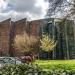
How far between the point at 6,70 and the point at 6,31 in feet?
225

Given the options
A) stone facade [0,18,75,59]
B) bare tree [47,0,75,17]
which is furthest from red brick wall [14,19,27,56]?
bare tree [47,0,75,17]

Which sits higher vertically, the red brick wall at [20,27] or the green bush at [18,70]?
the red brick wall at [20,27]

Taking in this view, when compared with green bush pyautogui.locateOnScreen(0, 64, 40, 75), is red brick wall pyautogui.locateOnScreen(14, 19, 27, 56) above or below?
above

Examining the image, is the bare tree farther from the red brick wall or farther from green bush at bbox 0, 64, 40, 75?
the red brick wall

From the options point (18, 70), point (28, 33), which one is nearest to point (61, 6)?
point (18, 70)

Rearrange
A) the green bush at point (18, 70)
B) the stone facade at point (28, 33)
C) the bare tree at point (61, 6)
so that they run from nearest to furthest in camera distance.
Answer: the green bush at point (18, 70) < the bare tree at point (61, 6) < the stone facade at point (28, 33)

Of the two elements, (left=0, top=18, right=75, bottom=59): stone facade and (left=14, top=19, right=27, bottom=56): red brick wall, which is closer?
(left=0, top=18, right=75, bottom=59): stone facade

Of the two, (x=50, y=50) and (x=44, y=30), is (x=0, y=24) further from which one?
(x=50, y=50)

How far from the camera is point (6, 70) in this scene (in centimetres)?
668

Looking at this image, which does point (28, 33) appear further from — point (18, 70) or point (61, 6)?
point (18, 70)

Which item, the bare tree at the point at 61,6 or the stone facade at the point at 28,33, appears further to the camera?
the stone facade at the point at 28,33

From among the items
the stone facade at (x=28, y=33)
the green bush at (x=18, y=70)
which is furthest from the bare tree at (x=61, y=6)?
the stone facade at (x=28, y=33)

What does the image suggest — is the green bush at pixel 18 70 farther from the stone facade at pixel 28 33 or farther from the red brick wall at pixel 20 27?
the red brick wall at pixel 20 27

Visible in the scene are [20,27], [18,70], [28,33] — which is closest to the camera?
[18,70]
